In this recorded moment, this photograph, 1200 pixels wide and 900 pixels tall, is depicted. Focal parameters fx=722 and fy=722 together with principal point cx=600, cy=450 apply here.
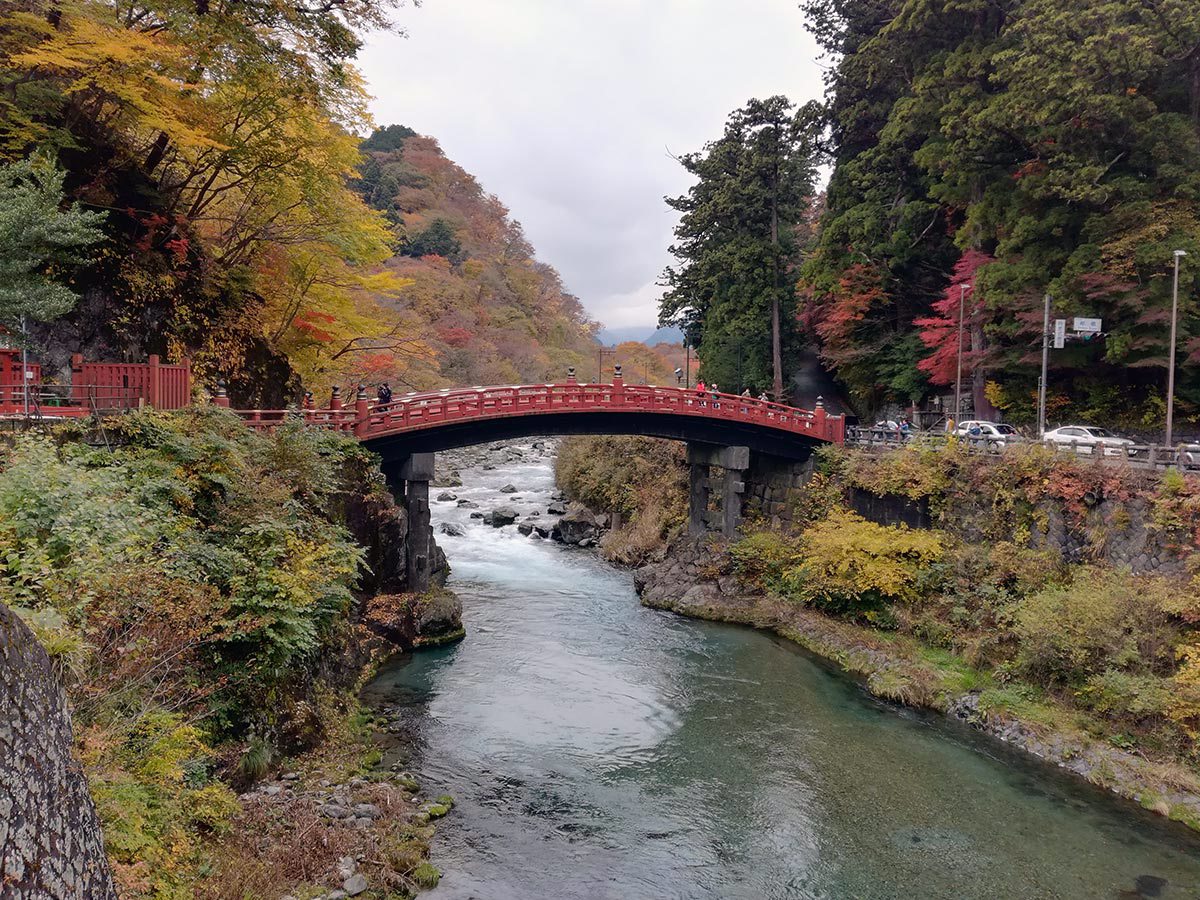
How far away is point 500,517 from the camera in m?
37.9

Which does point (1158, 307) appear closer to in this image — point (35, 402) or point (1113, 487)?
point (1113, 487)

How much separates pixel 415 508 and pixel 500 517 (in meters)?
15.1

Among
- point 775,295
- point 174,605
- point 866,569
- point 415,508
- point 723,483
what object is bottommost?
point 866,569

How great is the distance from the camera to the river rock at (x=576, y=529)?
34.9 meters

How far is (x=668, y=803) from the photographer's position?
13.1 meters

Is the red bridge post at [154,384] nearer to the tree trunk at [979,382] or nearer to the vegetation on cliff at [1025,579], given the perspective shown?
the vegetation on cliff at [1025,579]

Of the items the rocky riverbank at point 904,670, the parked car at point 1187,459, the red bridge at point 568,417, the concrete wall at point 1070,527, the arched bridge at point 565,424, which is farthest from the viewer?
the arched bridge at point 565,424

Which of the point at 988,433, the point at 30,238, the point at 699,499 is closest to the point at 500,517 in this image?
the point at 699,499

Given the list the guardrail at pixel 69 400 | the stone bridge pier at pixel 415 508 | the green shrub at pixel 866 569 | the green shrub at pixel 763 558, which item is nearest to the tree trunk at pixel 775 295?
the green shrub at pixel 763 558

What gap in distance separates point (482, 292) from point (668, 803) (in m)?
60.1

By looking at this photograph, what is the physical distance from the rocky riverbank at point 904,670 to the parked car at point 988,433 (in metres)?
7.14

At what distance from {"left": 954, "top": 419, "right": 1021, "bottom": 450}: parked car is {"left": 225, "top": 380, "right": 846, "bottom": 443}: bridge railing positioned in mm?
4642

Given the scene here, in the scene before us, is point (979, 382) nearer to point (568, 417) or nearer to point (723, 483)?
point (723, 483)

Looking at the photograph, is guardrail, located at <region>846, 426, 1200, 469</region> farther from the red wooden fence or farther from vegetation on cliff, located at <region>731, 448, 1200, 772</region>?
the red wooden fence
